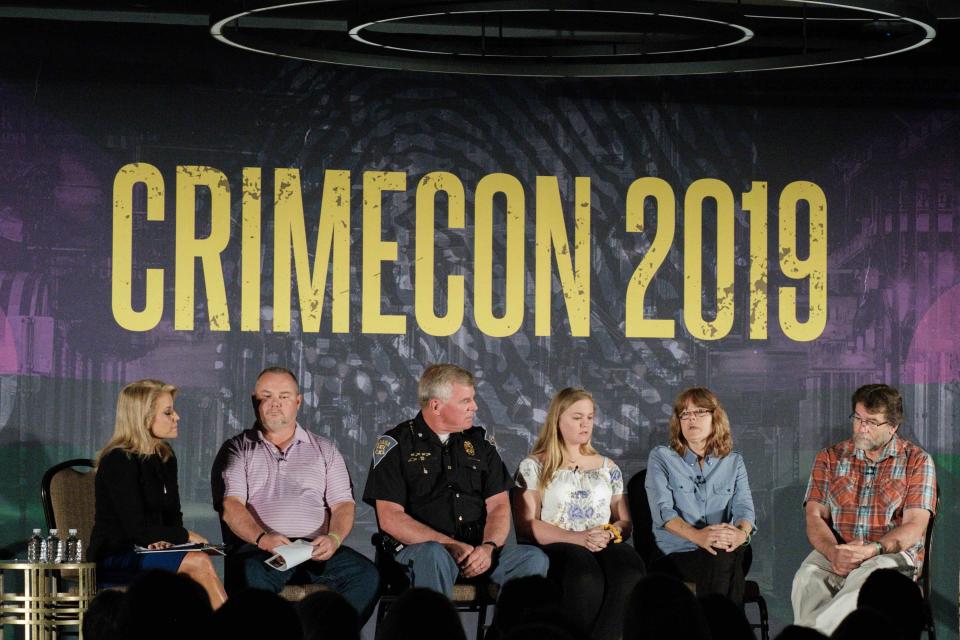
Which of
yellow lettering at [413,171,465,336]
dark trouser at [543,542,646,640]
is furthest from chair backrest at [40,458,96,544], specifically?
dark trouser at [543,542,646,640]

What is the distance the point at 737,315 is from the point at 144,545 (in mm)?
3354

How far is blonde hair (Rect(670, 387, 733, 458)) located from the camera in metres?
6.52

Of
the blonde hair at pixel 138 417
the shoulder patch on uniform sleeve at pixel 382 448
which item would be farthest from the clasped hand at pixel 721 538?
the blonde hair at pixel 138 417

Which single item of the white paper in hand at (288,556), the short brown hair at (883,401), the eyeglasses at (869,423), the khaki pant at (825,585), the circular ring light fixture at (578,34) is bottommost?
the khaki pant at (825,585)

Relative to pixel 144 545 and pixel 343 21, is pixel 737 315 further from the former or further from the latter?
pixel 144 545

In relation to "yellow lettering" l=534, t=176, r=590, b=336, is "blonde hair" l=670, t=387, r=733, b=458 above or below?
below

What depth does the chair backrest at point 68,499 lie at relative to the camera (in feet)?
20.0

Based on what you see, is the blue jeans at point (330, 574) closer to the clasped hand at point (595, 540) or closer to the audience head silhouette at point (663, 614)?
the clasped hand at point (595, 540)

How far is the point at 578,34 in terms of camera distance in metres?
7.40

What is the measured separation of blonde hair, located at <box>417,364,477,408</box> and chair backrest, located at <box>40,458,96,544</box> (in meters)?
1.47

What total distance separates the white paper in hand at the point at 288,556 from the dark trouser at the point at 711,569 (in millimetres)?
1548

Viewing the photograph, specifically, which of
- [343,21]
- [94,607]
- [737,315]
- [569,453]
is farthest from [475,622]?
[94,607]

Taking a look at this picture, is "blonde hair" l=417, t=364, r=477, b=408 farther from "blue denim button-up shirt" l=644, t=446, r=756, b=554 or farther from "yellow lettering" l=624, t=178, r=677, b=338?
"yellow lettering" l=624, t=178, r=677, b=338

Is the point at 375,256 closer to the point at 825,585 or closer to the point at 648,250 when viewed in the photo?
the point at 648,250
